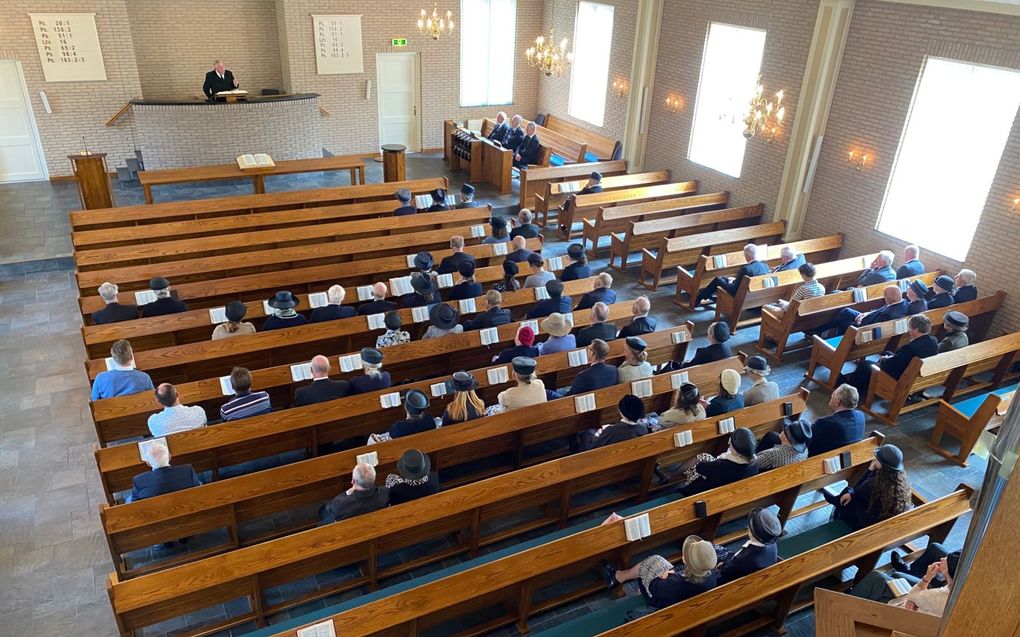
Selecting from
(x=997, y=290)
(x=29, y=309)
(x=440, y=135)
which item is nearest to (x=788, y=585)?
(x=997, y=290)

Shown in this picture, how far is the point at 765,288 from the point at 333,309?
5.12 meters

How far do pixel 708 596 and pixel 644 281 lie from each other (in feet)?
21.4

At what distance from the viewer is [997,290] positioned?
8297 millimetres

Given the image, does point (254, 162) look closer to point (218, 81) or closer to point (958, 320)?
point (218, 81)

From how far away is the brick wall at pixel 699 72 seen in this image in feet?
34.0

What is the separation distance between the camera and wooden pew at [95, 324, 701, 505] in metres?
4.97

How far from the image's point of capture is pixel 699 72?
12062 mm

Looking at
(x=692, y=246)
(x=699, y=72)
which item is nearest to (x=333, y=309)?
(x=692, y=246)

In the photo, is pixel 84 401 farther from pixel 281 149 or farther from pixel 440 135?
pixel 440 135

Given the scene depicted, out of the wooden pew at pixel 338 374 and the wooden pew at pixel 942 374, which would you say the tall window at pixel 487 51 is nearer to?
the wooden pew at pixel 338 374

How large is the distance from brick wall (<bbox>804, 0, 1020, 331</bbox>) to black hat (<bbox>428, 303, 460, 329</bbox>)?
21.0 ft

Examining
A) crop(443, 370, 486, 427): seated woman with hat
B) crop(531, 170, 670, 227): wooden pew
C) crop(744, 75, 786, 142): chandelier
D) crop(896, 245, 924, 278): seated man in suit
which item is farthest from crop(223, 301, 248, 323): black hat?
crop(896, 245, 924, 278): seated man in suit

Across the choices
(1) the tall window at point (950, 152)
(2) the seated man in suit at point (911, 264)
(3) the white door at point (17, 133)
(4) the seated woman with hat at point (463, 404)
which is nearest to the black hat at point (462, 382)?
(4) the seated woman with hat at point (463, 404)

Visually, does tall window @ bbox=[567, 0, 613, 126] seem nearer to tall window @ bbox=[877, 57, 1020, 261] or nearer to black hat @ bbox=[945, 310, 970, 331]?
tall window @ bbox=[877, 57, 1020, 261]
